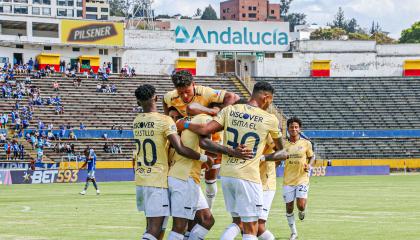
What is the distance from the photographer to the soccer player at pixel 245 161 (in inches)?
518

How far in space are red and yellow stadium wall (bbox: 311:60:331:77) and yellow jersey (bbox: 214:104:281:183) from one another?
83919 mm

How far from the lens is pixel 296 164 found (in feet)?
71.8

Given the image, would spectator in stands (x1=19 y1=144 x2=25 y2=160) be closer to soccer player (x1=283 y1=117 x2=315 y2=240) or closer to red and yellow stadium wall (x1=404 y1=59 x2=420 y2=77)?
soccer player (x1=283 y1=117 x2=315 y2=240)

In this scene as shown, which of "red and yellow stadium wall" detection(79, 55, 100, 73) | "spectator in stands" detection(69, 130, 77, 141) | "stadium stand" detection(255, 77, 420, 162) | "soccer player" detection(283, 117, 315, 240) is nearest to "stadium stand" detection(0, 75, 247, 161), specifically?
"spectator in stands" detection(69, 130, 77, 141)

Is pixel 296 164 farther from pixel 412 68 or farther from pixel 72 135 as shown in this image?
pixel 412 68

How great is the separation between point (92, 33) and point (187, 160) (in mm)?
76922

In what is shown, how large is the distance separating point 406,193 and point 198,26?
60.4 metres

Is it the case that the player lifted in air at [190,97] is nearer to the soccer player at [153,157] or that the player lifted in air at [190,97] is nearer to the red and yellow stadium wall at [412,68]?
the soccer player at [153,157]

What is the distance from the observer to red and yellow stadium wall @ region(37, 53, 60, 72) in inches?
3354

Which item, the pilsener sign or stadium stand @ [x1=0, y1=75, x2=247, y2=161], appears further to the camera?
the pilsener sign

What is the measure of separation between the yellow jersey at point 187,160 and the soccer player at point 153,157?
159 mm

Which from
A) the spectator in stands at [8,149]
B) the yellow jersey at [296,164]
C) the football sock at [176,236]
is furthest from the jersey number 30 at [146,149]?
the spectator in stands at [8,149]

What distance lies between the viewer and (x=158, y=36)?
93938 millimetres

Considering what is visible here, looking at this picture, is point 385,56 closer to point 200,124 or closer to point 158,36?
point 158,36
